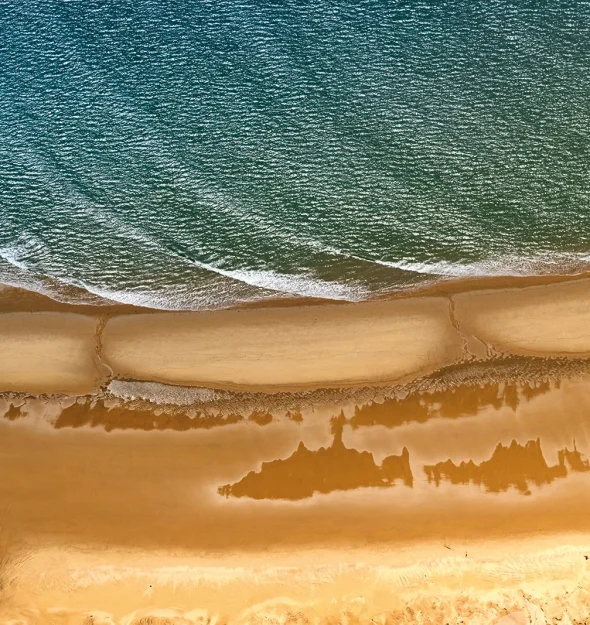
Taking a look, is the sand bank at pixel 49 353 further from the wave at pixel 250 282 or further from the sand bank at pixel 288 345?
the wave at pixel 250 282

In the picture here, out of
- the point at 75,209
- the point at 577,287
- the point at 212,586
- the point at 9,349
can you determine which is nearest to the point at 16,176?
the point at 75,209

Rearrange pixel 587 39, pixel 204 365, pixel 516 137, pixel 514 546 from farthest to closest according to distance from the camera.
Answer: pixel 587 39 < pixel 516 137 < pixel 204 365 < pixel 514 546

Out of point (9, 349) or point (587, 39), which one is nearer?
point (9, 349)

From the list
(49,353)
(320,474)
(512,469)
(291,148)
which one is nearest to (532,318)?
(512,469)

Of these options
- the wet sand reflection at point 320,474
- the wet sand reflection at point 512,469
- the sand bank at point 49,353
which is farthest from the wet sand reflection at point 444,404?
the sand bank at point 49,353

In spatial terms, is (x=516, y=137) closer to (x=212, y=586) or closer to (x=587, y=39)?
(x=587, y=39)

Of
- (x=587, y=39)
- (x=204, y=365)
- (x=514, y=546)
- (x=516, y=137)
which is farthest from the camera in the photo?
(x=587, y=39)

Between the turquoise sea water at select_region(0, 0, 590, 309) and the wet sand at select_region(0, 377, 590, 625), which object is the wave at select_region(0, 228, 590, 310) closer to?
the turquoise sea water at select_region(0, 0, 590, 309)
